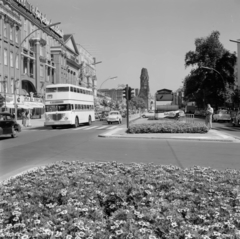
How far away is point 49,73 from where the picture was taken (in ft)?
202

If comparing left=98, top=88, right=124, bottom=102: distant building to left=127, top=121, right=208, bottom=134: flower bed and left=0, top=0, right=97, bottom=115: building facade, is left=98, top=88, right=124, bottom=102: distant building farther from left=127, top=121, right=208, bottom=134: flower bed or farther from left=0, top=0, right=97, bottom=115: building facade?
left=127, top=121, right=208, bottom=134: flower bed

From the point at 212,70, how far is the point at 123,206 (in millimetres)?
53140

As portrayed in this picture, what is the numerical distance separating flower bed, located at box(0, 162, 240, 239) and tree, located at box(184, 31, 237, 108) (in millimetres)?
50496

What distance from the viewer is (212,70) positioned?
53.7 meters

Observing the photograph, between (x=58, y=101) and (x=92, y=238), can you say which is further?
(x=58, y=101)

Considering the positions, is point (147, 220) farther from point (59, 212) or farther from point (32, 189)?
point (32, 189)

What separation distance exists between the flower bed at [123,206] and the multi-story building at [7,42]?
122 ft

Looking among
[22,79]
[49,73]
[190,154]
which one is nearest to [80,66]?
[49,73]

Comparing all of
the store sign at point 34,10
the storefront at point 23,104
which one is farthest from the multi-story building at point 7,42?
the store sign at point 34,10

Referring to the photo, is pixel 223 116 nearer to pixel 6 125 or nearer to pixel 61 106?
pixel 61 106

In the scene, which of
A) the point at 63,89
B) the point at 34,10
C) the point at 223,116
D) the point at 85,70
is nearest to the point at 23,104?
the point at 63,89

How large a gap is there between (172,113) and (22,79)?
24690 mm

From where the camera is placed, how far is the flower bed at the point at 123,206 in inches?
122

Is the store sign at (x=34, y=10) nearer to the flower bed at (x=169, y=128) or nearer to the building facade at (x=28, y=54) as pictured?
the building facade at (x=28, y=54)
